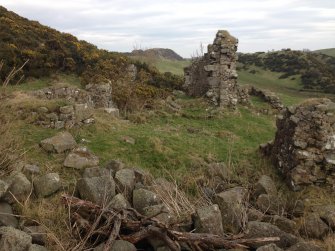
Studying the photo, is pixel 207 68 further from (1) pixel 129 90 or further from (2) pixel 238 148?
(2) pixel 238 148

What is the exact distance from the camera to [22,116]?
470 inches

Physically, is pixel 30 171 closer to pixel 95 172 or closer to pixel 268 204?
pixel 95 172

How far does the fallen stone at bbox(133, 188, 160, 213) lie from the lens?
6.25m

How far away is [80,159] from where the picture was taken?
30.2 ft

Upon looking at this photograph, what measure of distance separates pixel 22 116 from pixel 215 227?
8.16m

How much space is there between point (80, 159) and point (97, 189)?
3087 millimetres

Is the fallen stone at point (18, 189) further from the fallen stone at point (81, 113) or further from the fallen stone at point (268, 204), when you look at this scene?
the fallen stone at point (81, 113)

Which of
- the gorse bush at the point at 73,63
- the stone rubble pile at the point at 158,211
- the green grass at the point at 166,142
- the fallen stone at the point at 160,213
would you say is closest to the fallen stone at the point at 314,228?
the stone rubble pile at the point at 158,211

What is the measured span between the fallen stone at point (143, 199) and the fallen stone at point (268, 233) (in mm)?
1449

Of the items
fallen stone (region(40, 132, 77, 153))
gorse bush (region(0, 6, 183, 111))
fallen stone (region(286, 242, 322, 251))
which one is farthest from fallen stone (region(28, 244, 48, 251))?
gorse bush (region(0, 6, 183, 111))

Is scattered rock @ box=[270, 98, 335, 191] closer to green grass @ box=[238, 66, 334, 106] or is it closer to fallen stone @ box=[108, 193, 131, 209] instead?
fallen stone @ box=[108, 193, 131, 209]

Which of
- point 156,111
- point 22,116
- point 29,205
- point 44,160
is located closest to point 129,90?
point 156,111

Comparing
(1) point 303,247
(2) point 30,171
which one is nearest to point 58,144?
(2) point 30,171

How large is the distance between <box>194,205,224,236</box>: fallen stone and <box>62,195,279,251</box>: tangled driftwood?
19 centimetres
